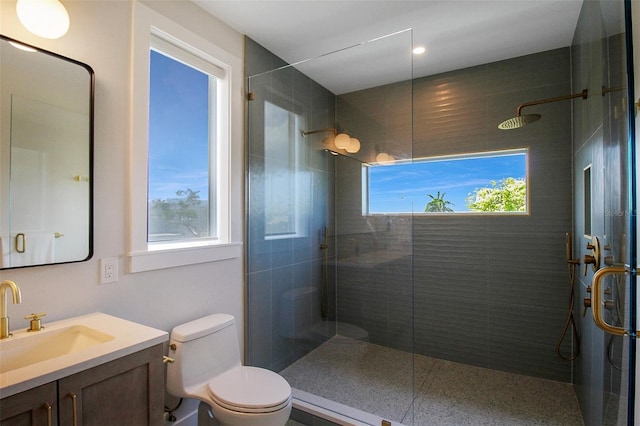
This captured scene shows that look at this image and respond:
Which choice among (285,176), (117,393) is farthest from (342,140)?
(117,393)

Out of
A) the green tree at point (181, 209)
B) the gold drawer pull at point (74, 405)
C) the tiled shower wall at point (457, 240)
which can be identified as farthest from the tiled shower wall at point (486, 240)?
the gold drawer pull at point (74, 405)

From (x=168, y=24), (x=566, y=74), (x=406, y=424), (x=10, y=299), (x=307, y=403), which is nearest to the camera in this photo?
(x=10, y=299)

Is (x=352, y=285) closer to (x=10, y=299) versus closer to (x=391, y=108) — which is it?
(x=391, y=108)

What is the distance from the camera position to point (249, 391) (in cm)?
169

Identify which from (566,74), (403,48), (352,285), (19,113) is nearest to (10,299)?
(19,113)

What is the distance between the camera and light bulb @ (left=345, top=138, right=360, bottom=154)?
243 centimetres

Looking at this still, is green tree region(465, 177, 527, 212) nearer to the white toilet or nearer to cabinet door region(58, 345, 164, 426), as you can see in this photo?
the white toilet

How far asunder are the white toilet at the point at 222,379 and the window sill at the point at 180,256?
1.21ft

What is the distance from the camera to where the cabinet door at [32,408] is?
872mm

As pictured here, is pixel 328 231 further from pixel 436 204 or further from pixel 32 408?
pixel 32 408

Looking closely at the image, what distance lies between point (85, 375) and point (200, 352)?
828 mm

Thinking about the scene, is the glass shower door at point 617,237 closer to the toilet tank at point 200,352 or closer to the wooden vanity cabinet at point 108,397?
the wooden vanity cabinet at point 108,397

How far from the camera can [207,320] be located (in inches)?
77.6

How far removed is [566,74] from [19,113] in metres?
3.42
